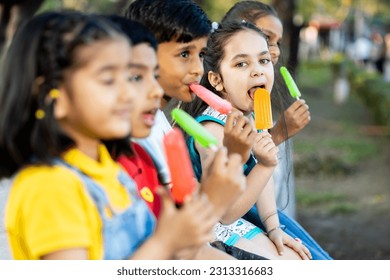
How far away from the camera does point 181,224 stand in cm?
151

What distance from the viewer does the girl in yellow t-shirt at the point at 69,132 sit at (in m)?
1.48

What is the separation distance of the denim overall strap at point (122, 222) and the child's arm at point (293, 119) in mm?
1438

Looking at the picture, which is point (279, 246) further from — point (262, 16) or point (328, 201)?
point (328, 201)

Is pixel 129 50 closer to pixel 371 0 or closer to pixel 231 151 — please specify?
pixel 231 151

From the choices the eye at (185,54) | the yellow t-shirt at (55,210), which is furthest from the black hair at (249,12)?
the yellow t-shirt at (55,210)

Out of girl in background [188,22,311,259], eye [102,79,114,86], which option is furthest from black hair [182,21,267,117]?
eye [102,79,114,86]

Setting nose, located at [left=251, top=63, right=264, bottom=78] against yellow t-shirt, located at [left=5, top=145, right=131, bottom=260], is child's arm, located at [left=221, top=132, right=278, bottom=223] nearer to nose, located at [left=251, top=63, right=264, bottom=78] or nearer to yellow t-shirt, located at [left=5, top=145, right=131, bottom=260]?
nose, located at [left=251, top=63, right=264, bottom=78]

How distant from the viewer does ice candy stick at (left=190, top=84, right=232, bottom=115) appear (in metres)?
2.22

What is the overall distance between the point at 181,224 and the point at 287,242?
120 cm

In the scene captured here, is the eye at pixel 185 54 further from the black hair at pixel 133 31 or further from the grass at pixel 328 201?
the grass at pixel 328 201

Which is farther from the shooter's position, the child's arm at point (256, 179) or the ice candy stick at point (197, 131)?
the child's arm at point (256, 179)

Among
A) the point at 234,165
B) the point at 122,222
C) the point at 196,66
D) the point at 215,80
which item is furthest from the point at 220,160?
the point at 215,80

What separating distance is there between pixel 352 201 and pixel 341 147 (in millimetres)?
3206
